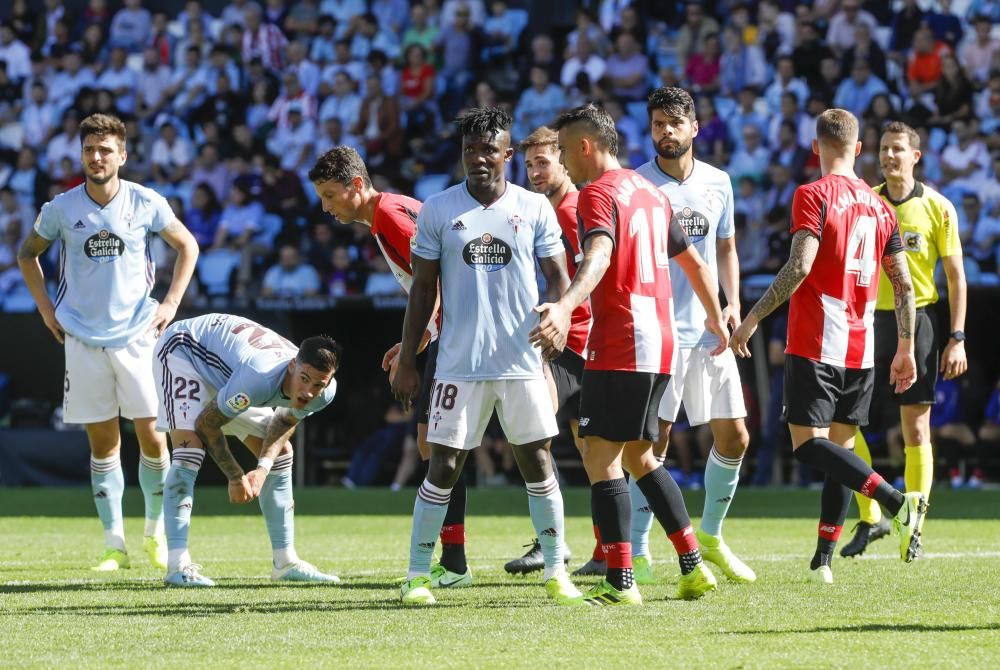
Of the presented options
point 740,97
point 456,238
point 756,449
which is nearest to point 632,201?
point 456,238

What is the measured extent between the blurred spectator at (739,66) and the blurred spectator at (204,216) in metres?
7.06

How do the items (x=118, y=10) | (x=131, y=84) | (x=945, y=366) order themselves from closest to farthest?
(x=945, y=366)
(x=131, y=84)
(x=118, y=10)

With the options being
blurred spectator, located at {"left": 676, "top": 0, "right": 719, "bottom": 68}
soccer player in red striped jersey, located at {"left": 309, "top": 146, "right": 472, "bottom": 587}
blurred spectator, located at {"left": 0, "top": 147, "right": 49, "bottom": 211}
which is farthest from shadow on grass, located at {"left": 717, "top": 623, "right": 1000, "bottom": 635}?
blurred spectator, located at {"left": 0, "top": 147, "right": 49, "bottom": 211}

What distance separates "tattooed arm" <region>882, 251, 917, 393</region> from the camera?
8203 millimetres

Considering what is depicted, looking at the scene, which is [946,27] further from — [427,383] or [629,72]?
[427,383]

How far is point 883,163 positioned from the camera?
9484 millimetres

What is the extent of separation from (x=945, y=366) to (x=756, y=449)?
8184mm

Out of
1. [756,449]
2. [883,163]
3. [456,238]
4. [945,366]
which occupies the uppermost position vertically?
[883,163]

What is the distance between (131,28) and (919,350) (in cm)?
1773

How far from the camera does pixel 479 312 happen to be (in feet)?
23.0

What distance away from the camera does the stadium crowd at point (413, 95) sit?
17906 mm

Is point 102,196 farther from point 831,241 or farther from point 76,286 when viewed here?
point 831,241

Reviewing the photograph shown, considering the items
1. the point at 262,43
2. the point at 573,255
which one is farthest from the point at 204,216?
the point at 573,255

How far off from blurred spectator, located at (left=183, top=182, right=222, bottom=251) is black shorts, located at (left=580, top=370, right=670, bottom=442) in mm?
14096
